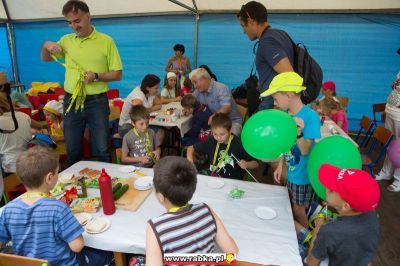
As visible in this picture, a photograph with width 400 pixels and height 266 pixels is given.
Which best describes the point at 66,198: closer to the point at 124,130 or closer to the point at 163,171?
the point at 163,171

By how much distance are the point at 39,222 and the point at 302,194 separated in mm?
1787

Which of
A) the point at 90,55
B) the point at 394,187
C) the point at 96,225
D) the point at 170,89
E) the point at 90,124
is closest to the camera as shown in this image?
the point at 96,225

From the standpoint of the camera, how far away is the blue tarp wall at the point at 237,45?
572 cm

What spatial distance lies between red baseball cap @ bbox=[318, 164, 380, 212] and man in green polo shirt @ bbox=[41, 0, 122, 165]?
2.29m

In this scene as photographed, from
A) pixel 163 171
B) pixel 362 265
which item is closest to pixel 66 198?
pixel 163 171

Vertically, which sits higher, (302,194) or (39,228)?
(39,228)

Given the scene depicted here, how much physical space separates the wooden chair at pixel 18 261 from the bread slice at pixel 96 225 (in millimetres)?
381

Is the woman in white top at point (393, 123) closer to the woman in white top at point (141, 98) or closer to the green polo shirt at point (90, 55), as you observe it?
the woman in white top at point (141, 98)

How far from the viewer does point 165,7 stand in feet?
21.3

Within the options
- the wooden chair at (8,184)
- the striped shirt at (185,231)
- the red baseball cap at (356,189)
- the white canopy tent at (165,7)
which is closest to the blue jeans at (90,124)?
the wooden chair at (8,184)

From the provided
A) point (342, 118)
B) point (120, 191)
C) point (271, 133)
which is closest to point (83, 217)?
point (120, 191)

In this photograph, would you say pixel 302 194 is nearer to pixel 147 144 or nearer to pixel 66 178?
pixel 147 144

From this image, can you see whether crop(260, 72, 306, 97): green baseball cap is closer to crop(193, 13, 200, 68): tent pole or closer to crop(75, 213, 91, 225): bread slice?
crop(75, 213, 91, 225): bread slice

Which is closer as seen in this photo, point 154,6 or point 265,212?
point 265,212
